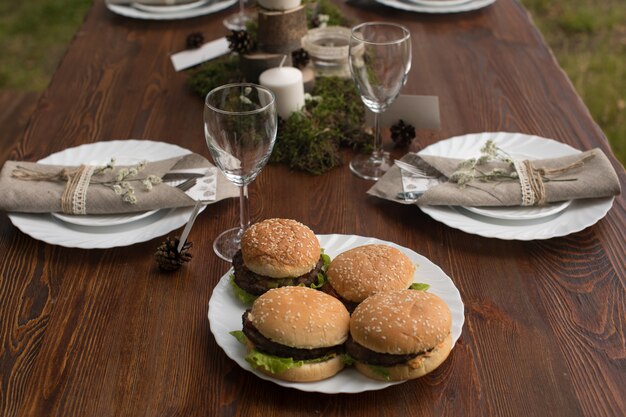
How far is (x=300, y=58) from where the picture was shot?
1928 millimetres

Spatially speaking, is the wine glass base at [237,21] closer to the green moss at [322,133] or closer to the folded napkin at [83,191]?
the green moss at [322,133]

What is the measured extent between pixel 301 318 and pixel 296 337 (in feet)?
0.09

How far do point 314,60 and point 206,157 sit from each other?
48 cm

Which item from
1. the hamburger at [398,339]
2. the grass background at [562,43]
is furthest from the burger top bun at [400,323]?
the grass background at [562,43]

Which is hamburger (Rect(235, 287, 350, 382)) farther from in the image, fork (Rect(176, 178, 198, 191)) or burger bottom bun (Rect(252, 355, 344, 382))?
fork (Rect(176, 178, 198, 191))

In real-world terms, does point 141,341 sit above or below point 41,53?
above

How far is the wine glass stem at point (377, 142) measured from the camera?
161 cm

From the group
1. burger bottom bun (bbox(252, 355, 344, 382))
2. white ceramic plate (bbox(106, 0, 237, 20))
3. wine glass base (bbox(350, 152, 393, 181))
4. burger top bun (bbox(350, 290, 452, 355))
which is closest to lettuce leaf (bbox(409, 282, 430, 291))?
burger top bun (bbox(350, 290, 452, 355))

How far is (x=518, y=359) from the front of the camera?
1.09 m

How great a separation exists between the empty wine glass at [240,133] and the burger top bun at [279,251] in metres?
0.13

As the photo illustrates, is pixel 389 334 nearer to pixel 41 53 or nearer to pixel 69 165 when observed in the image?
pixel 69 165

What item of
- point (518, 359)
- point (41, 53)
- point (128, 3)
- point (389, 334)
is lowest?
point (41, 53)

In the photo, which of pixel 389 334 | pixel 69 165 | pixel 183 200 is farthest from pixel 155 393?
pixel 69 165

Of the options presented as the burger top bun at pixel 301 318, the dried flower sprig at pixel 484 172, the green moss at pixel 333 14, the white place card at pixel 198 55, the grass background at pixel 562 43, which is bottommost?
the grass background at pixel 562 43
